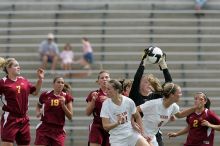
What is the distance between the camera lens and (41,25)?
64.0ft

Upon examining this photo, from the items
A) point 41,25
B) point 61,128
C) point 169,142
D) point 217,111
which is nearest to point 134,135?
point 61,128

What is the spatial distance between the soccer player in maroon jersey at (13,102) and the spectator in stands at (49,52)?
20.2 ft

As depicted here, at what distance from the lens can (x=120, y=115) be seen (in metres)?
9.76

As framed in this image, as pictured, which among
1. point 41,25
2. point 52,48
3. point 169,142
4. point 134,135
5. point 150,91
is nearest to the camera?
point 134,135

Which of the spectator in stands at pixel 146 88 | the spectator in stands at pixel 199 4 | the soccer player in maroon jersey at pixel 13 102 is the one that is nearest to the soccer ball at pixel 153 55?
the spectator in stands at pixel 146 88

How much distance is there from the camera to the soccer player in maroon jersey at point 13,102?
38.1ft

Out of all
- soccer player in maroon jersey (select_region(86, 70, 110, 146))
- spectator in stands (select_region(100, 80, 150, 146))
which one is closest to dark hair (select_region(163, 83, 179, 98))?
spectator in stands (select_region(100, 80, 150, 146))

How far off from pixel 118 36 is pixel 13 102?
742 centimetres

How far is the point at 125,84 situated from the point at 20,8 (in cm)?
952

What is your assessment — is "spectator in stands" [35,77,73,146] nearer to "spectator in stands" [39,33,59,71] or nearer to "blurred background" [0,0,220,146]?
"blurred background" [0,0,220,146]

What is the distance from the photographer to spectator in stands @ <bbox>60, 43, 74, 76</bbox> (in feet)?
58.9

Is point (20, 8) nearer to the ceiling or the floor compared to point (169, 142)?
nearer to the ceiling

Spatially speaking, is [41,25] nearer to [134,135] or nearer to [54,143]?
[54,143]

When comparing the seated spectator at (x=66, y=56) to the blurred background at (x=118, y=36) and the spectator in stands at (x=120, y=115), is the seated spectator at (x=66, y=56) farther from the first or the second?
the spectator in stands at (x=120, y=115)
